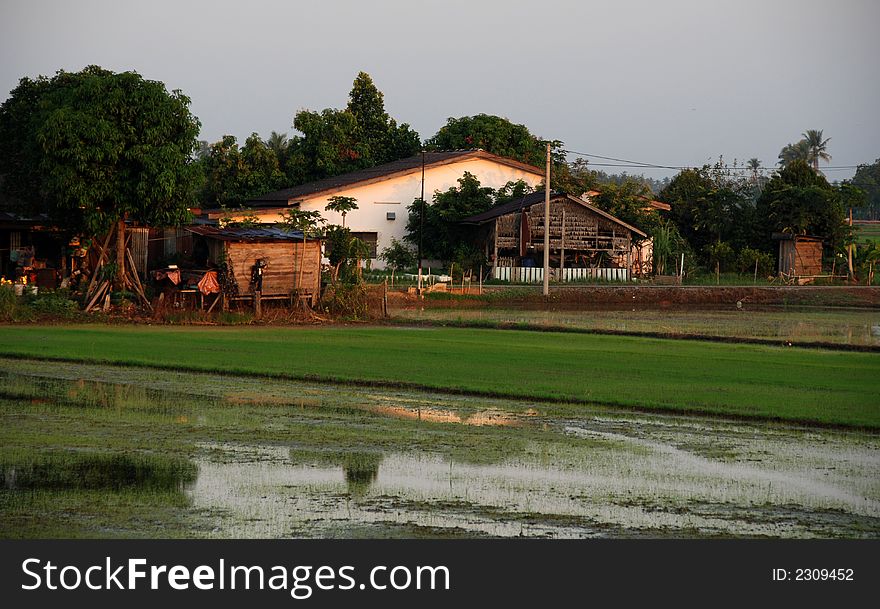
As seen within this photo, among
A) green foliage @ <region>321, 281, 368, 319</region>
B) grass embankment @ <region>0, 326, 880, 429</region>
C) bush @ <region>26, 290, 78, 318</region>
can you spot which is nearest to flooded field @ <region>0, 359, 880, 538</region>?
grass embankment @ <region>0, 326, 880, 429</region>

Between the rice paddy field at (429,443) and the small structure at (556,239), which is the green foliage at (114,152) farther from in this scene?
the small structure at (556,239)

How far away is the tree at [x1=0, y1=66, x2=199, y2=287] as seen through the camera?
98.4 ft

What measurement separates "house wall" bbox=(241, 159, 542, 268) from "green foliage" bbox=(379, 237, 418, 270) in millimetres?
628

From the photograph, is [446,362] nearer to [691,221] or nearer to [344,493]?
[344,493]

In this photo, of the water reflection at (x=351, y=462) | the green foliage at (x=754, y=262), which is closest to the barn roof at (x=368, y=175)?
the green foliage at (x=754, y=262)

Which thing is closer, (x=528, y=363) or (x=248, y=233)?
(x=528, y=363)

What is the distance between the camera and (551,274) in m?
49.2

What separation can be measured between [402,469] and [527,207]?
37.4 meters

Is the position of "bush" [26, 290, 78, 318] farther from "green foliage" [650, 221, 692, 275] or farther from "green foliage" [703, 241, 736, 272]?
"green foliage" [703, 241, 736, 272]

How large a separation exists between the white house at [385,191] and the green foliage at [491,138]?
17.8 ft

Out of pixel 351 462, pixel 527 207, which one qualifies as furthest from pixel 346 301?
pixel 351 462

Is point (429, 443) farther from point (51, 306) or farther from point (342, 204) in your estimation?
point (342, 204)

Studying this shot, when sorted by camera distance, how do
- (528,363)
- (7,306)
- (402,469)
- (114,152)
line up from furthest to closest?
(114,152) → (7,306) → (528,363) → (402,469)

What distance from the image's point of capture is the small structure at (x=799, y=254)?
173ft
